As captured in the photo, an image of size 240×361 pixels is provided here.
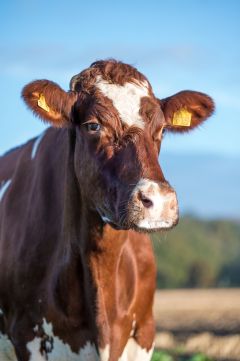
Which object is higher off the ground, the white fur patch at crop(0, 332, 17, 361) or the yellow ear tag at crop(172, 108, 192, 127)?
the yellow ear tag at crop(172, 108, 192, 127)

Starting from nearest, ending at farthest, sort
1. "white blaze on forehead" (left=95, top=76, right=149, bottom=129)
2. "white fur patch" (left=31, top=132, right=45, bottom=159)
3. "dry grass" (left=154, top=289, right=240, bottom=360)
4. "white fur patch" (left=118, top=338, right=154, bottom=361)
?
"white blaze on forehead" (left=95, top=76, right=149, bottom=129) < "white fur patch" (left=118, top=338, right=154, bottom=361) < "white fur patch" (left=31, top=132, right=45, bottom=159) < "dry grass" (left=154, top=289, right=240, bottom=360)

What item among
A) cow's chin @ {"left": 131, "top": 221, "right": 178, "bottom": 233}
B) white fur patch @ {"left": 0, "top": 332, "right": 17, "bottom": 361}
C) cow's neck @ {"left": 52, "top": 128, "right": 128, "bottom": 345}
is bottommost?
white fur patch @ {"left": 0, "top": 332, "right": 17, "bottom": 361}

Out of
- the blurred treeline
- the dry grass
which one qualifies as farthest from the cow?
the blurred treeline

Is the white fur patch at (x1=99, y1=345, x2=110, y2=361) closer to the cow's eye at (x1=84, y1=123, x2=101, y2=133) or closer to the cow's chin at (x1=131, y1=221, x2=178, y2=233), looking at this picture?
the cow's chin at (x1=131, y1=221, x2=178, y2=233)

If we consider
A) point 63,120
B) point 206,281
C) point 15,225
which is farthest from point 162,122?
point 206,281

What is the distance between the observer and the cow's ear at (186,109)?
23.6ft

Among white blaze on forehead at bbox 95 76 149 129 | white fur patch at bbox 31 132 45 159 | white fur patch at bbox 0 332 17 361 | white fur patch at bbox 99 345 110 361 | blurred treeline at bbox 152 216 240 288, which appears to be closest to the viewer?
white blaze on forehead at bbox 95 76 149 129

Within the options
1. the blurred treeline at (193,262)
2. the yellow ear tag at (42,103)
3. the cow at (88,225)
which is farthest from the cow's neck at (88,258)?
the blurred treeline at (193,262)

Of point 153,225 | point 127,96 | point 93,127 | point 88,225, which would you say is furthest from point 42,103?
point 153,225

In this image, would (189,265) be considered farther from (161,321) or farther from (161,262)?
(161,321)

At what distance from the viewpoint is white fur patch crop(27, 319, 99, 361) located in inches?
283

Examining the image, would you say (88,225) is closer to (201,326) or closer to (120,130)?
(120,130)

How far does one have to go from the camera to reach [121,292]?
23.9ft

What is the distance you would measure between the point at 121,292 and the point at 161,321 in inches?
524
